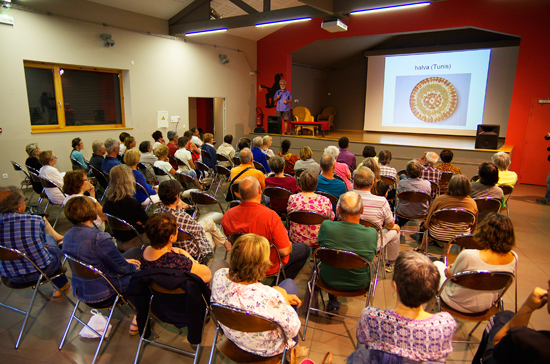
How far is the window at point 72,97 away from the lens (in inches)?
277

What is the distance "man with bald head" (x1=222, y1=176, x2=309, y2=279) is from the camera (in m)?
2.57

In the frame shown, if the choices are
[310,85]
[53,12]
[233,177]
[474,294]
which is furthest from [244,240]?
[310,85]

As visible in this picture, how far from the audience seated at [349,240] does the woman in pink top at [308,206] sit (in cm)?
58

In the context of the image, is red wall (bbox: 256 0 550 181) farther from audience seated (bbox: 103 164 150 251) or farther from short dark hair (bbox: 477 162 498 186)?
audience seated (bbox: 103 164 150 251)

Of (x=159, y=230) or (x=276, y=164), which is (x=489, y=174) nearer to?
(x=276, y=164)

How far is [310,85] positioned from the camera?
47.7 feet

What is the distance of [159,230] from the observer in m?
1.99

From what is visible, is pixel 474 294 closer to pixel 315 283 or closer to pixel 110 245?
pixel 315 283

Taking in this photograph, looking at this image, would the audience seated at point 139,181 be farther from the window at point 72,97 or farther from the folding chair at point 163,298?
the window at point 72,97

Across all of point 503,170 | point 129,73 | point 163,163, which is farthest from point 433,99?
point 163,163

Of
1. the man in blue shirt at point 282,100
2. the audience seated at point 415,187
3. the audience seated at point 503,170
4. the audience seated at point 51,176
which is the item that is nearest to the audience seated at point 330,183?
the audience seated at point 415,187

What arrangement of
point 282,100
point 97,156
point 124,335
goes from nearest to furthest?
point 124,335
point 97,156
point 282,100

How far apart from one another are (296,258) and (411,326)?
1.53 metres

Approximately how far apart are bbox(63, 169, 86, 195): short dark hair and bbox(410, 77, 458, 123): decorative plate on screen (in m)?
11.1
